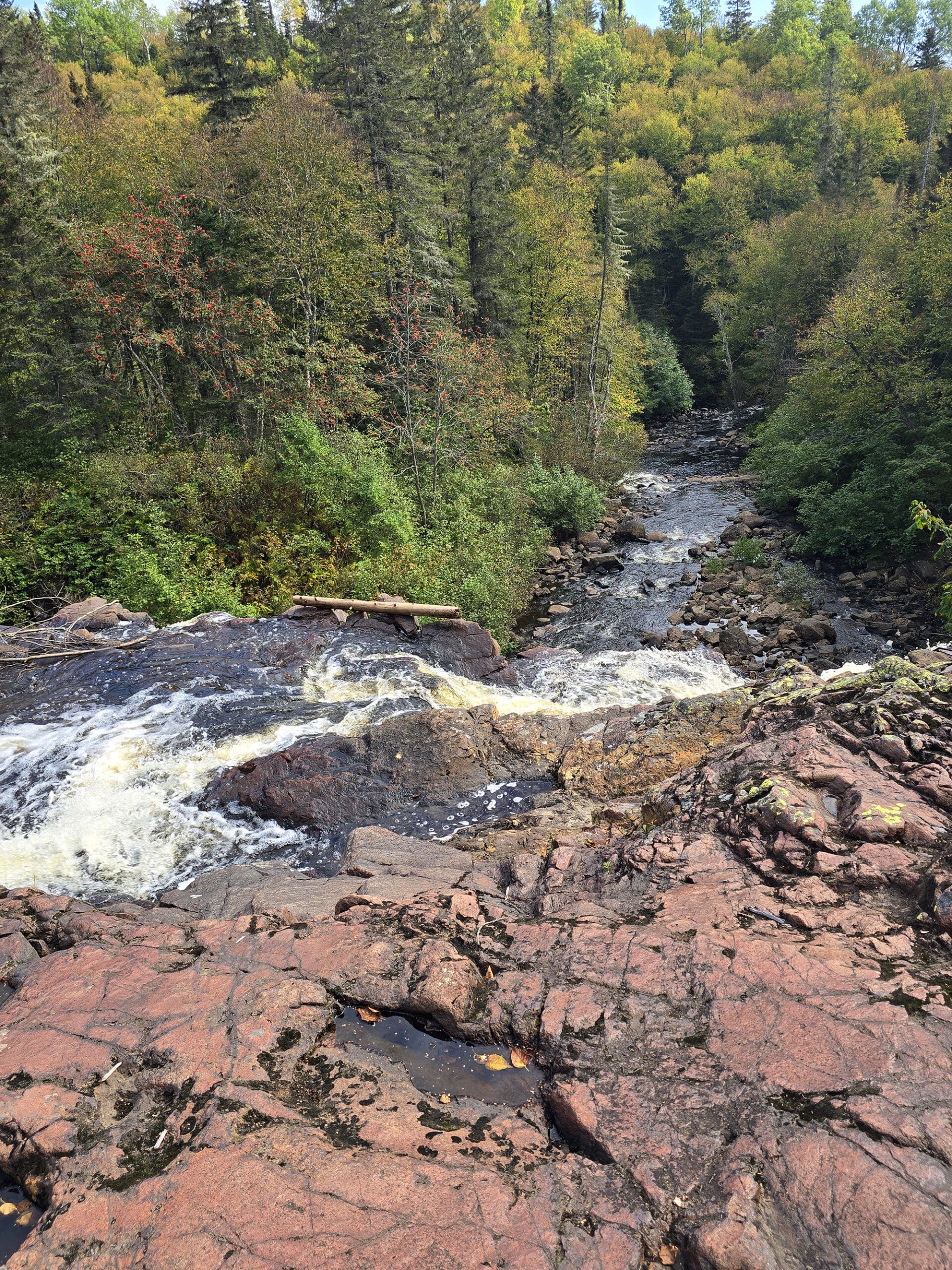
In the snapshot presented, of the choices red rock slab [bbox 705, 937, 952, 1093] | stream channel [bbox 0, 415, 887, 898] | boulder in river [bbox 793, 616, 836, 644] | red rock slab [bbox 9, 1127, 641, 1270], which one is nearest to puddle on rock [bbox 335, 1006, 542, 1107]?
red rock slab [bbox 9, 1127, 641, 1270]

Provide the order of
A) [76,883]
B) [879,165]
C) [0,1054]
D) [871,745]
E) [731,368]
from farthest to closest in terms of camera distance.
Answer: [879,165] → [731,368] → [76,883] → [871,745] → [0,1054]

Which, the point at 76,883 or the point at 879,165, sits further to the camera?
the point at 879,165

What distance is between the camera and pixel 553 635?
1584 cm

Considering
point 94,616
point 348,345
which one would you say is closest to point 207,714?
point 94,616

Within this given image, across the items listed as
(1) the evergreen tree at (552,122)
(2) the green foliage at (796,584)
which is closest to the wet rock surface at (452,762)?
(2) the green foliage at (796,584)

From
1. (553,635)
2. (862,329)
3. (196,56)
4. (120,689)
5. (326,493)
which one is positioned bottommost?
(553,635)

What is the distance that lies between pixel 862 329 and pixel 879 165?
167ft

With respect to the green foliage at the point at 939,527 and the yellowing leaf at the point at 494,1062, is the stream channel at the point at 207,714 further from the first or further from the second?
the yellowing leaf at the point at 494,1062

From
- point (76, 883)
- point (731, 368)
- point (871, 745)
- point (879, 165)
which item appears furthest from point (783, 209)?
point (76, 883)

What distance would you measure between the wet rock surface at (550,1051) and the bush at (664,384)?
3832 centimetres

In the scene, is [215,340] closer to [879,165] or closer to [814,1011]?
[814,1011]

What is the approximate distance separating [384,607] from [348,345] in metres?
10.1

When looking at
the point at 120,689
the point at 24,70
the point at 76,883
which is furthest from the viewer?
the point at 24,70

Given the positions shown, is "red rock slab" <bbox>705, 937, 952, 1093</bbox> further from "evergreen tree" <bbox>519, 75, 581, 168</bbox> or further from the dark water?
"evergreen tree" <bbox>519, 75, 581, 168</bbox>
